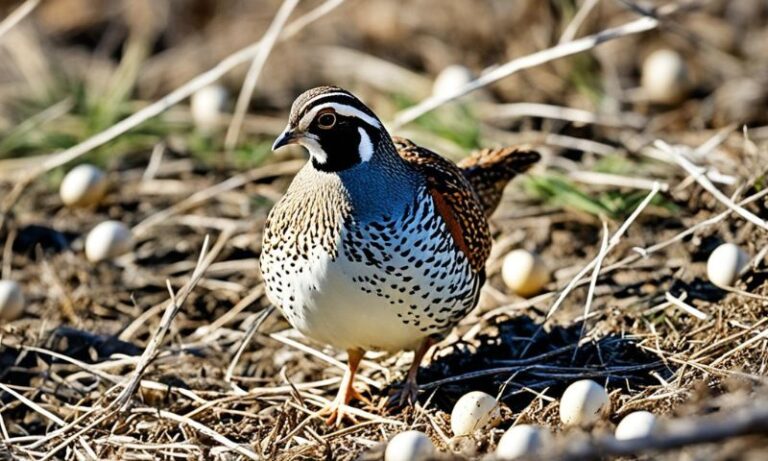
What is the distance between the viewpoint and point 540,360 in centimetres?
549

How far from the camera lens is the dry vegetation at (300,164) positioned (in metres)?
5.16

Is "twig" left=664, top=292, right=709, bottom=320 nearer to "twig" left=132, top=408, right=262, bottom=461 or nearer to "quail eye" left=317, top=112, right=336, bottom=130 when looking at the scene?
"quail eye" left=317, top=112, right=336, bottom=130

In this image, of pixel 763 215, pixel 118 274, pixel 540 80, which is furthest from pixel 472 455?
pixel 540 80

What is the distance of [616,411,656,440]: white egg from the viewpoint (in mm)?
4414

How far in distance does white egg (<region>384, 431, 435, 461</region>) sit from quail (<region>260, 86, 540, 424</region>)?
0.58 m

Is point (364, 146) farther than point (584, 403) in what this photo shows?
Yes

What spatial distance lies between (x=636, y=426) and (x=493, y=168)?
1959 mm

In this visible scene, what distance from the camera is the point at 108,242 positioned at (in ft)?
21.8

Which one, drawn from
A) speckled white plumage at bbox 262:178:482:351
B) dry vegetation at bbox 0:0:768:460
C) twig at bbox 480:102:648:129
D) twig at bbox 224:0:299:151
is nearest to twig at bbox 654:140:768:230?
dry vegetation at bbox 0:0:768:460

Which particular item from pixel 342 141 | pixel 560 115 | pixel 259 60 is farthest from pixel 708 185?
pixel 259 60

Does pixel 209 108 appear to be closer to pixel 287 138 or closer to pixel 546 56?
pixel 546 56

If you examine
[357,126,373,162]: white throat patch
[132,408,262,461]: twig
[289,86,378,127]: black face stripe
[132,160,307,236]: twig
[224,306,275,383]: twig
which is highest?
[289,86,378,127]: black face stripe

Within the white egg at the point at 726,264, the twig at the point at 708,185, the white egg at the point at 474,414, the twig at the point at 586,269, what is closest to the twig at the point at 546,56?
the twig at the point at 708,185

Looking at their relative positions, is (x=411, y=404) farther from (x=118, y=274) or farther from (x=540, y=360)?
(x=118, y=274)
